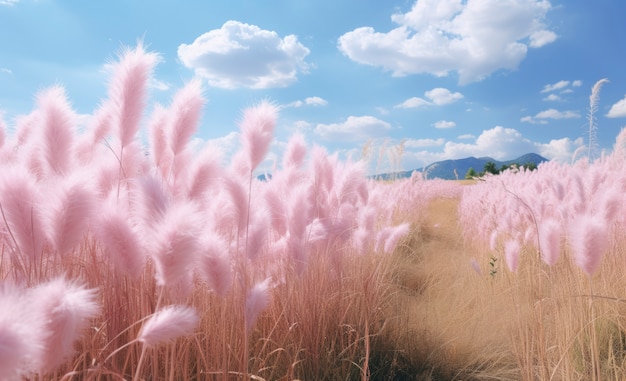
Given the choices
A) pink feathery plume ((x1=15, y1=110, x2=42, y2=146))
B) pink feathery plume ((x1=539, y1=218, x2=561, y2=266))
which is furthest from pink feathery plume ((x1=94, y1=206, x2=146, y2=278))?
pink feathery plume ((x1=15, y1=110, x2=42, y2=146))

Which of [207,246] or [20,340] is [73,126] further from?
[20,340]

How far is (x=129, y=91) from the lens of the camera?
1.60 meters

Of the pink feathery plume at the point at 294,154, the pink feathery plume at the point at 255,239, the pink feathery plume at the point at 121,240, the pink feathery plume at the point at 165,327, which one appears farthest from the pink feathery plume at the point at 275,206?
the pink feathery plume at the point at 165,327

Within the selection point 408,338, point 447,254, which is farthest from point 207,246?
point 447,254

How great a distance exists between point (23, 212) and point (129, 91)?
25.5 inches

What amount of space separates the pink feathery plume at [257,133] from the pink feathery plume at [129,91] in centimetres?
36

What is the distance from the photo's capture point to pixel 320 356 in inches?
88.0

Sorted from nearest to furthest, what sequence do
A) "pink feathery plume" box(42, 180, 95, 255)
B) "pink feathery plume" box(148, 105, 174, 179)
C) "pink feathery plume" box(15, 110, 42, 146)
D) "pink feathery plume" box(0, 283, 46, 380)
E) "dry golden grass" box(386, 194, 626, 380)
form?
"pink feathery plume" box(0, 283, 46, 380), "pink feathery plume" box(42, 180, 95, 255), "pink feathery plume" box(148, 105, 174, 179), "dry golden grass" box(386, 194, 626, 380), "pink feathery plume" box(15, 110, 42, 146)

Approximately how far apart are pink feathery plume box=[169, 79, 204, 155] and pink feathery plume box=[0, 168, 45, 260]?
22.5 inches

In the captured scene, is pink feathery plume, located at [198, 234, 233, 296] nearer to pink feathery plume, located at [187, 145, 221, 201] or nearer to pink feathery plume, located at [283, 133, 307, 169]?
pink feathery plume, located at [187, 145, 221, 201]

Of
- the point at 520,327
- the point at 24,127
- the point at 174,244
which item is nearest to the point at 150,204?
the point at 174,244

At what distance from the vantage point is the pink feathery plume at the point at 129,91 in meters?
1.60

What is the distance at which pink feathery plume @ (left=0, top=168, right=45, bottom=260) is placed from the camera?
1083 millimetres

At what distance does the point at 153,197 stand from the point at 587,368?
2494 mm
